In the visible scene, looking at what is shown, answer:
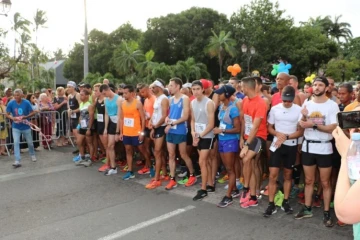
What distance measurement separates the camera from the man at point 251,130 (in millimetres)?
5160

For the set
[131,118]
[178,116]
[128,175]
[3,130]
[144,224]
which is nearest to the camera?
[144,224]

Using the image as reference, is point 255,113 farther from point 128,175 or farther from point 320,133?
point 128,175

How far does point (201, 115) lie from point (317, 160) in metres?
2.07

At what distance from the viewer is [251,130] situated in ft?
16.9

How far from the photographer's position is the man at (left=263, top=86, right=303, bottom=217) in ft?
16.3

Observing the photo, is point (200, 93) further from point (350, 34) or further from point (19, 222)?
point (350, 34)

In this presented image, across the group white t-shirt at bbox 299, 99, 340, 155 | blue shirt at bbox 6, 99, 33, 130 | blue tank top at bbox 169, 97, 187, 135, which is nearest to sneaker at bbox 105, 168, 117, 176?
blue tank top at bbox 169, 97, 187, 135

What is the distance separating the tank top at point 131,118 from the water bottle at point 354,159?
227 inches

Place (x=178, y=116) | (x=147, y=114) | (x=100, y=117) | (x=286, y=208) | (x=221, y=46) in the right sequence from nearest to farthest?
(x=286, y=208) < (x=178, y=116) < (x=147, y=114) < (x=100, y=117) < (x=221, y=46)

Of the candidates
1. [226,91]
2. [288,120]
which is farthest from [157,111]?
[288,120]

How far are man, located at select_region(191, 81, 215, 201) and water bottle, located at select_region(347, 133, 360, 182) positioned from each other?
426 cm

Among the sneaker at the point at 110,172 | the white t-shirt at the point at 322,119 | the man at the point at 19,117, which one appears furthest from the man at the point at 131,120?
the white t-shirt at the point at 322,119

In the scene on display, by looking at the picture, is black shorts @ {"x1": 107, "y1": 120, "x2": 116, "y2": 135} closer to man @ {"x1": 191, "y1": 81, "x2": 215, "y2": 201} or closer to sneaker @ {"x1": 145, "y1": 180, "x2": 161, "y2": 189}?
sneaker @ {"x1": 145, "y1": 180, "x2": 161, "y2": 189}

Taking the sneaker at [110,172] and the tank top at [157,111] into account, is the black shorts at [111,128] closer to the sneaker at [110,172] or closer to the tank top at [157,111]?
the sneaker at [110,172]
